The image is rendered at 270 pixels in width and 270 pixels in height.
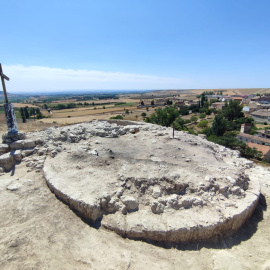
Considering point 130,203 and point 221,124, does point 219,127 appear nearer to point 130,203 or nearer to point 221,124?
point 221,124

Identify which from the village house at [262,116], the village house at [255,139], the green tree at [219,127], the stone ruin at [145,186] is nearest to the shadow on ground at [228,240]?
the stone ruin at [145,186]

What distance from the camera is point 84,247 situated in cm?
546

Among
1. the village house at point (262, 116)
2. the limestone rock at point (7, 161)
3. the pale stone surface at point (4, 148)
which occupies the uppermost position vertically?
the pale stone surface at point (4, 148)

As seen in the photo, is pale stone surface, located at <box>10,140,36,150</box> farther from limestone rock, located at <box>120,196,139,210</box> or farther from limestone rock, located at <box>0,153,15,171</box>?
limestone rock, located at <box>120,196,139,210</box>

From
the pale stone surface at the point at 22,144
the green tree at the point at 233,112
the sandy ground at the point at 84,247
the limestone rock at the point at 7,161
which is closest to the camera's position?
the sandy ground at the point at 84,247

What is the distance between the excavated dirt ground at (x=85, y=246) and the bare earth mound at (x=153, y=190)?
22 cm

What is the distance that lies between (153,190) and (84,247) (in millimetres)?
3197

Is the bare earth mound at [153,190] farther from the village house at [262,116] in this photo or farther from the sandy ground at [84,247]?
the village house at [262,116]

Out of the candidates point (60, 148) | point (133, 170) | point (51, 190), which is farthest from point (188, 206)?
point (60, 148)

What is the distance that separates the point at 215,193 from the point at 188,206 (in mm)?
1497

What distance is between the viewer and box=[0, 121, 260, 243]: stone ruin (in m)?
6.25

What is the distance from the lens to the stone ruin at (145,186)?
6.25 meters

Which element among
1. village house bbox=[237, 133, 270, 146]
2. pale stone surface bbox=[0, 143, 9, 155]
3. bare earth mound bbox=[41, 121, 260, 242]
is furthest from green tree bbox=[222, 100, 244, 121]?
pale stone surface bbox=[0, 143, 9, 155]

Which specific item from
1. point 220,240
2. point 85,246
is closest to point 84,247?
point 85,246
